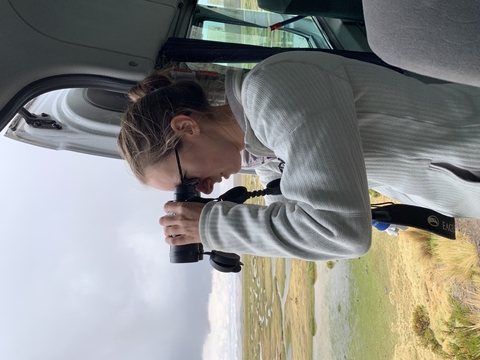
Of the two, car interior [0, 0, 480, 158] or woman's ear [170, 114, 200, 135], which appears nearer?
car interior [0, 0, 480, 158]

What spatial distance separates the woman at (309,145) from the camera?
792 millimetres

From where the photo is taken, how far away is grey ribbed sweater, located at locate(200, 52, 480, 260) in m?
0.79

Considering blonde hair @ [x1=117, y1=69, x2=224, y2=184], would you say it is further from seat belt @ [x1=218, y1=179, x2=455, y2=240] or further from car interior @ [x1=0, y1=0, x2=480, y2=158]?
seat belt @ [x1=218, y1=179, x2=455, y2=240]

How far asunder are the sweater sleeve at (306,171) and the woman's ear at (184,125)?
196 millimetres

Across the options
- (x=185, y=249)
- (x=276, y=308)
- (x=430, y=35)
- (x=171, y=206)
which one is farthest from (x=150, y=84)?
(x=276, y=308)

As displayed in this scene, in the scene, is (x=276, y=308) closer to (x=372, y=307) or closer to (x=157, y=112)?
(x=372, y=307)

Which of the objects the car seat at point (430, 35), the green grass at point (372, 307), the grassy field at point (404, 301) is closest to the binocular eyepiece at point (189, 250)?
the car seat at point (430, 35)

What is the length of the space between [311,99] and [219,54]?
610 mm

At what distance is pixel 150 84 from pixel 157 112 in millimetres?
98

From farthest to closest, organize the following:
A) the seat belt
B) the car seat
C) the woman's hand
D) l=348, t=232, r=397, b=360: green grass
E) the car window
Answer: l=348, t=232, r=397, b=360: green grass
the car window
the seat belt
the woman's hand
the car seat

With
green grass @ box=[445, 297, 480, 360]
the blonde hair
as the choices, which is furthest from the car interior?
green grass @ box=[445, 297, 480, 360]

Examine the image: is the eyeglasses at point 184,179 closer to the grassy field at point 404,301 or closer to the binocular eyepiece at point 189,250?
the binocular eyepiece at point 189,250

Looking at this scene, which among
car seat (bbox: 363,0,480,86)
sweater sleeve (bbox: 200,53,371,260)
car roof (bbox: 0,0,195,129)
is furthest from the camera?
car roof (bbox: 0,0,195,129)

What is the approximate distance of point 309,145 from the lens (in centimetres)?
79
